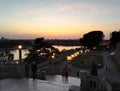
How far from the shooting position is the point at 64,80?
27578 mm

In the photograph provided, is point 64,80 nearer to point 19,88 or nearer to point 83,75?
point 19,88

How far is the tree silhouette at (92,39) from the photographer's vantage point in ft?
476

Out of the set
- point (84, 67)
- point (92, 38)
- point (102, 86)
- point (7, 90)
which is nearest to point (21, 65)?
point (7, 90)

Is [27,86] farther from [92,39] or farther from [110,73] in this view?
[92,39]

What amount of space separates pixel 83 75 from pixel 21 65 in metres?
7.44

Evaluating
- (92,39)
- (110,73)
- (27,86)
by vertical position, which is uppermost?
(92,39)

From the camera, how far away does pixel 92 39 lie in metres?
145

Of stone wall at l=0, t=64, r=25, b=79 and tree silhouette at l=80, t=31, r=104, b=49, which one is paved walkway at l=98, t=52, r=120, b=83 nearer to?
stone wall at l=0, t=64, r=25, b=79

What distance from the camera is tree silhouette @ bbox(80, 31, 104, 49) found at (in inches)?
5714

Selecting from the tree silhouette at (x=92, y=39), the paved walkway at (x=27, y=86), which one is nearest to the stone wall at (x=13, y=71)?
the paved walkway at (x=27, y=86)

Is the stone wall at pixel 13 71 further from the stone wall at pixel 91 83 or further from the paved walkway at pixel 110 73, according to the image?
the paved walkway at pixel 110 73

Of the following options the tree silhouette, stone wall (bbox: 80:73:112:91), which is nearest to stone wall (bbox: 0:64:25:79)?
stone wall (bbox: 80:73:112:91)

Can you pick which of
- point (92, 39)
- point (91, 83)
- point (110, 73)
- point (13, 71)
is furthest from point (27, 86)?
point (92, 39)

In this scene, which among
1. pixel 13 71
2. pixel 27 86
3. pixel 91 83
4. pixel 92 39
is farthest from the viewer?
pixel 92 39
